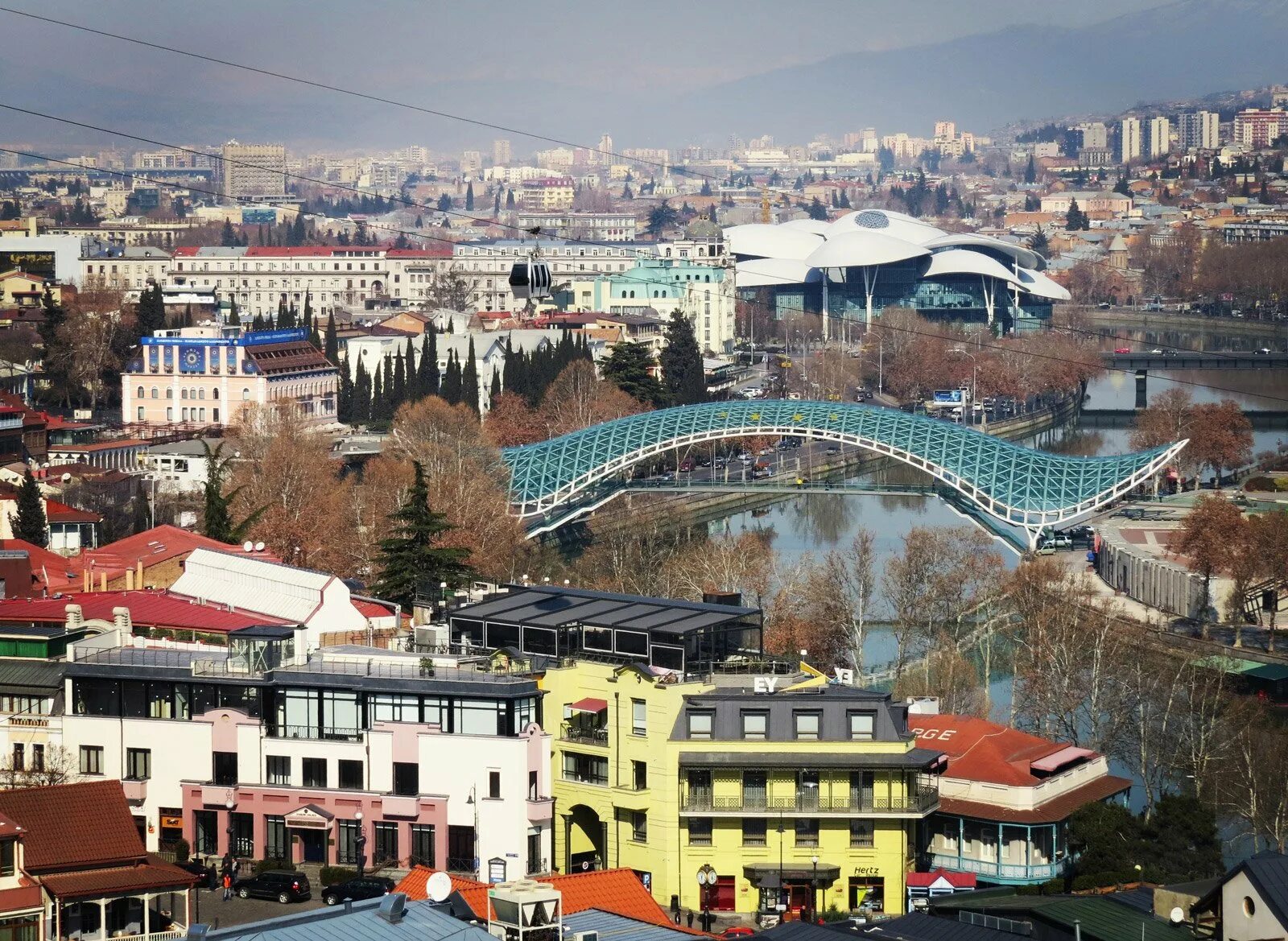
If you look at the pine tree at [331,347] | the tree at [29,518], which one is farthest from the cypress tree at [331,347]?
the tree at [29,518]

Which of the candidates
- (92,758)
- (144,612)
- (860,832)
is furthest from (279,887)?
(144,612)

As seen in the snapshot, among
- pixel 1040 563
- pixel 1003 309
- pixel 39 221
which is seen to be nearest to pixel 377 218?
pixel 39 221

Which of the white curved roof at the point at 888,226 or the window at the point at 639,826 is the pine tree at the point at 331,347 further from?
the window at the point at 639,826

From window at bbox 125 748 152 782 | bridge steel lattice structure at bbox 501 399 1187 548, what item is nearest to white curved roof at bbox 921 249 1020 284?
bridge steel lattice structure at bbox 501 399 1187 548

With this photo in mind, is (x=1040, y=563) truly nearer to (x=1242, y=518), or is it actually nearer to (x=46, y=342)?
(x=1242, y=518)

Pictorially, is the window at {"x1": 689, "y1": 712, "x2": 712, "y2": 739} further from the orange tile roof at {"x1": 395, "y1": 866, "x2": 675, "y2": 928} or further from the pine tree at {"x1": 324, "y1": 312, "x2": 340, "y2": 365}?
the pine tree at {"x1": 324, "y1": 312, "x2": 340, "y2": 365}

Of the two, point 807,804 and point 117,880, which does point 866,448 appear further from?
point 117,880
